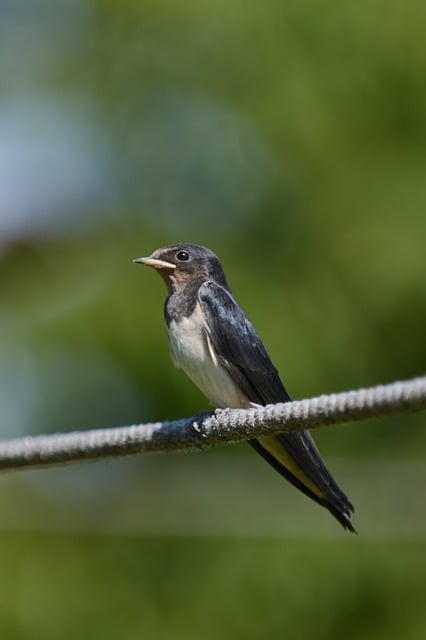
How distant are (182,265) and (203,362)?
0.40 metres

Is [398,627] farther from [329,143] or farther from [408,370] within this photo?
[329,143]

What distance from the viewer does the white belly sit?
359 centimetres

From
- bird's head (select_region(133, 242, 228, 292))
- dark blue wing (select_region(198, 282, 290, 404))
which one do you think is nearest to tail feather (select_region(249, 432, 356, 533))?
dark blue wing (select_region(198, 282, 290, 404))

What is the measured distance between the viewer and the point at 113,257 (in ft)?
24.4

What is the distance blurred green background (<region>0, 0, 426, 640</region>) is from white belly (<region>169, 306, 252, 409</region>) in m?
2.77

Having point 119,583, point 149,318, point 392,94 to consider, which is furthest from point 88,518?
point 392,94

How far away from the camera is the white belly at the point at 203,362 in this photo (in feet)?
11.8

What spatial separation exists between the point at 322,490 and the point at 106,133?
544 cm

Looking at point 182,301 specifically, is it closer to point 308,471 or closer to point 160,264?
point 160,264

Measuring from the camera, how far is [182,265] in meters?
3.87

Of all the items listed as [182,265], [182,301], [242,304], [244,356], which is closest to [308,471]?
[244,356]

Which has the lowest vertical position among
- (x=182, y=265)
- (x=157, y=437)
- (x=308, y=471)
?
(x=308, y=471)

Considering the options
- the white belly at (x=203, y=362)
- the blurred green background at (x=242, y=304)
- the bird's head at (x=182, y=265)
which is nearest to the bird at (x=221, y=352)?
the white belly at (x=203, y=362)

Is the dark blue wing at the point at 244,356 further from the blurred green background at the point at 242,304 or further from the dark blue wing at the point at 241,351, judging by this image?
the blurred green background at the point at 242,304
